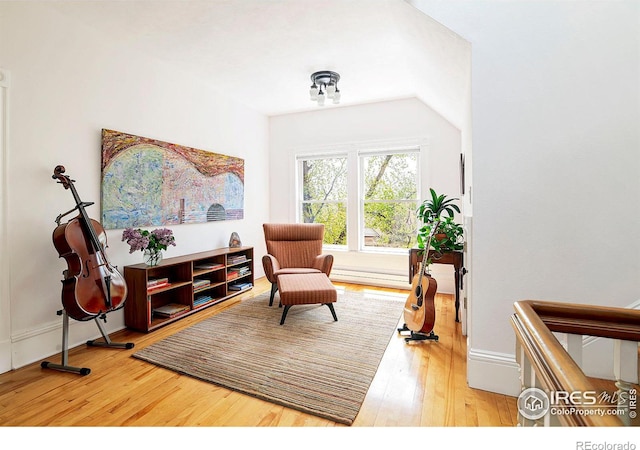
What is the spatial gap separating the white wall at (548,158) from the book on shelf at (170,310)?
2637 mm

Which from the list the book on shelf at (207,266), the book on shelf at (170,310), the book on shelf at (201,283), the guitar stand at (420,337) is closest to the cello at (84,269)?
the book on shelf at (170,310)

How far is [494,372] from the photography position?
187cm

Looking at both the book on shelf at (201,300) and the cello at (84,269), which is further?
the book on shelf at (201,300)

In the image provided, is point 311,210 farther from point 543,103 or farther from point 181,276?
point 543,103

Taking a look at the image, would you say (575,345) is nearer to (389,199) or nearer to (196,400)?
(196,400)

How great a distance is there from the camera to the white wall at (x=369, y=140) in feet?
13.2

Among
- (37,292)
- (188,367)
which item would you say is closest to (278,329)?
(188,367)

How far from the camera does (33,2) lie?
220cm

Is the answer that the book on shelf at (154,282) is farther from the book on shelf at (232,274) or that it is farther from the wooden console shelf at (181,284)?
the book on shelf at (232,274)

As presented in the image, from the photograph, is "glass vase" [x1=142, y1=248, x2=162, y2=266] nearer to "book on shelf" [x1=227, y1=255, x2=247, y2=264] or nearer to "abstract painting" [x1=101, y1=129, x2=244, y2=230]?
"abstract painting" [x1=101, y1=129, x2=244, y2=230]

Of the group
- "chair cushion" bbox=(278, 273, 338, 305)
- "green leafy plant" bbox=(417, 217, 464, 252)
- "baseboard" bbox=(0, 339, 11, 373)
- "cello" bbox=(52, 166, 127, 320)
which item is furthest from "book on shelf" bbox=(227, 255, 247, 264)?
"green leafy plant" bbox=(417, 217, 464, 252)

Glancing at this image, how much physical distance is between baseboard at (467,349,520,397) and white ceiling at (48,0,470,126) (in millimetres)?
1937

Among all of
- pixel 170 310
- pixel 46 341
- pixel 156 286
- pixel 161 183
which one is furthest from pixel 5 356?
pixel 161 183

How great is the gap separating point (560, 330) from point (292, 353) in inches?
73.5
